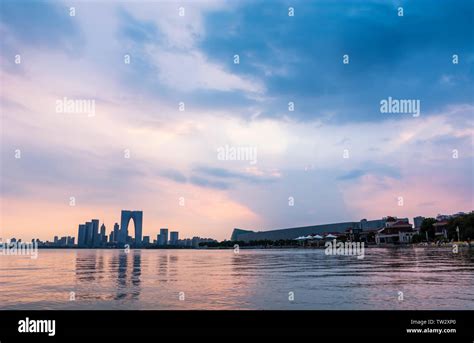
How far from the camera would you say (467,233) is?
150 meters

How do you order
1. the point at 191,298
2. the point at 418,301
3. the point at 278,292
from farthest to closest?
the point at 278,292 → the point at 191,298 → the point at 418,301

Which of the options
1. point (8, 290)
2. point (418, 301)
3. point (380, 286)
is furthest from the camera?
point (8, 290)

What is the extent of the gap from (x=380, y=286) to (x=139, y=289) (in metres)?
19.3

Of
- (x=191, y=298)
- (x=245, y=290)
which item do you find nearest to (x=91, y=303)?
(x=191, y=298)

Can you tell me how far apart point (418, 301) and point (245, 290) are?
487 inches
